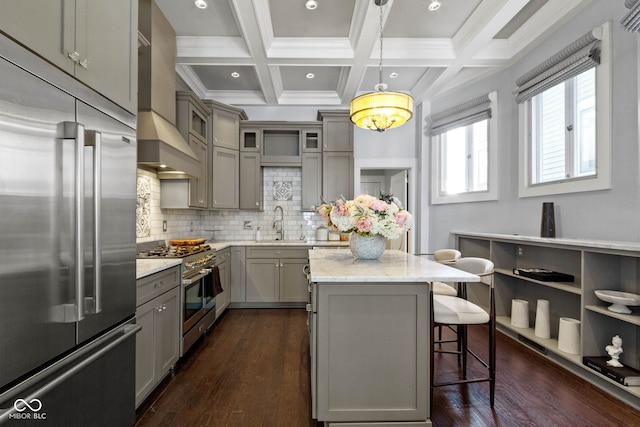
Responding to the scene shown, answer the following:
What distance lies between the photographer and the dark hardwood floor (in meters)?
1.92

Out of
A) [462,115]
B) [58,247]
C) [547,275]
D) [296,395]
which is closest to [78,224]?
[58,247]

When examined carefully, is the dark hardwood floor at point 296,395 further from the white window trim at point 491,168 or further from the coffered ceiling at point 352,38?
the coffered ceiling at point 352,38

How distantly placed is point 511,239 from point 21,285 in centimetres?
353

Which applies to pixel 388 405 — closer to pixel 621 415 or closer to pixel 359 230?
pixel 359 230

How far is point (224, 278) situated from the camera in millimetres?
3869

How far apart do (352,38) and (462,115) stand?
191 cm

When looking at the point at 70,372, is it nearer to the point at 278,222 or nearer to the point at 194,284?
the point at 194,284

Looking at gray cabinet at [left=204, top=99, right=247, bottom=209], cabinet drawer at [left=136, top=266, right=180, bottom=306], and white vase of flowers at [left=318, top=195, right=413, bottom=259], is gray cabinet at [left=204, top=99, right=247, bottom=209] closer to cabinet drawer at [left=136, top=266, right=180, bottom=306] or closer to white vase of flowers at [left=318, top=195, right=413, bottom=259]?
cabinet drawer at [left=136, top=266, right=180, bottom=306]

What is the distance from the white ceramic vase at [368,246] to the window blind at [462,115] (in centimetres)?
273

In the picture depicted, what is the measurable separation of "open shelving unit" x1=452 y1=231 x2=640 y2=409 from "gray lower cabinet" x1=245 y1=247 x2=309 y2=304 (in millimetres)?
2389

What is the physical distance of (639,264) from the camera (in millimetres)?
2234

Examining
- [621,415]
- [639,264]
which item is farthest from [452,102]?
[621,415]

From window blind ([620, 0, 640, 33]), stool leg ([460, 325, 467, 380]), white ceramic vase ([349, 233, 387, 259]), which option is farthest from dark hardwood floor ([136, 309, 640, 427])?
window blind ([620, 0, 640, 33])

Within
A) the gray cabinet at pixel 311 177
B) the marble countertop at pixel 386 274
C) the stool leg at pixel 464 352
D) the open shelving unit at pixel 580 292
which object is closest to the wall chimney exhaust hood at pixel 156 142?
the marble countertop at pixel 386 274
